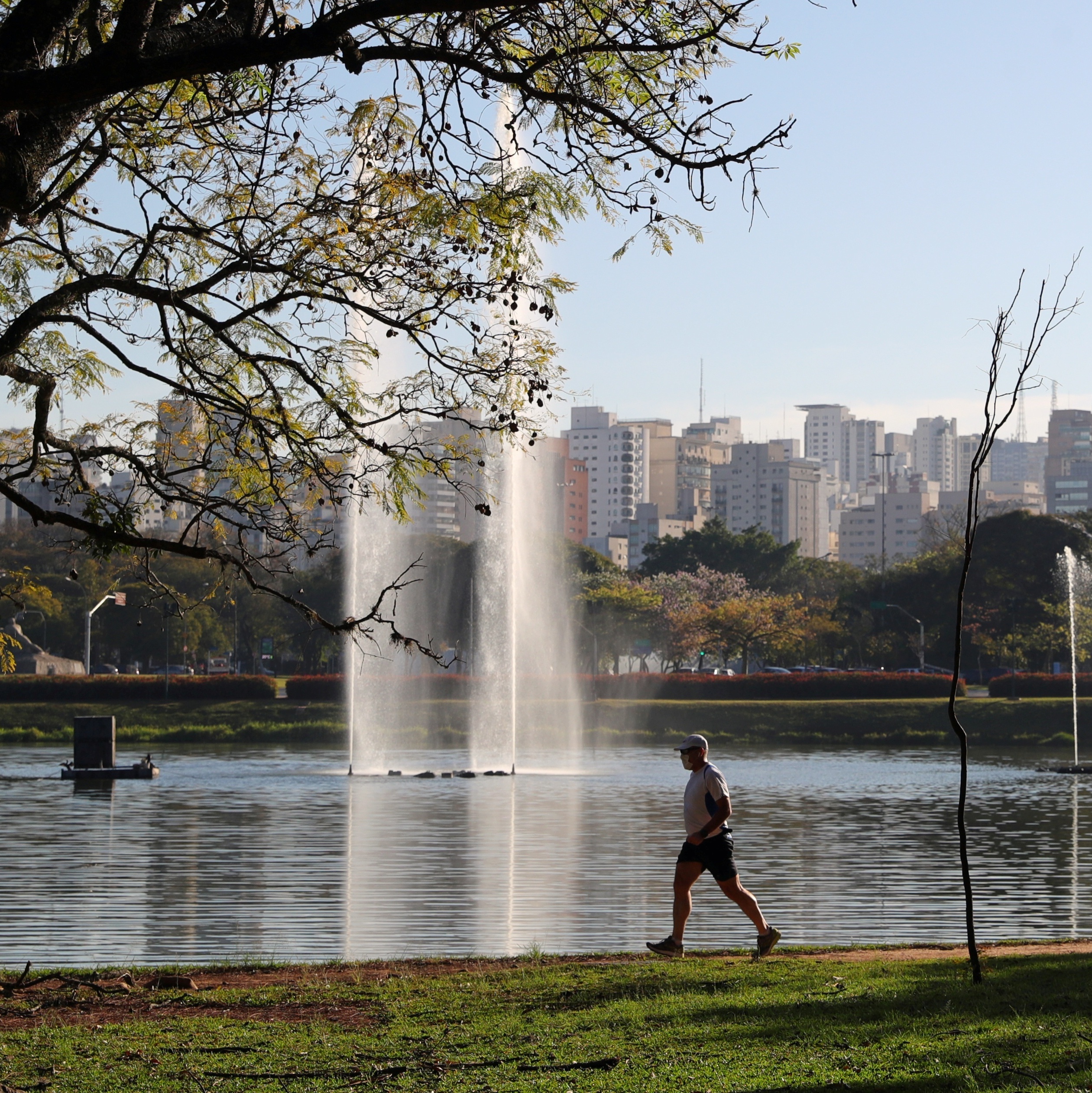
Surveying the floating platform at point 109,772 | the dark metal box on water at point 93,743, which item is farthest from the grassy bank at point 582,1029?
the dark metal box on water at point 93,743

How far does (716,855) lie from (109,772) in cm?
2792

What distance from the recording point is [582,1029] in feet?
29.2

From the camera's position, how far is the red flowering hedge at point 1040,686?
6412 centimetres

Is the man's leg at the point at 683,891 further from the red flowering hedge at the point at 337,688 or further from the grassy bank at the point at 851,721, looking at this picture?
the red flowering hedge at the point at 337,688

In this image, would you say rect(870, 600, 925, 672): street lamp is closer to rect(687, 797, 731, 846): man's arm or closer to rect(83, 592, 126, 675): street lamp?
rect(83, 592, 126, 675): street lamp

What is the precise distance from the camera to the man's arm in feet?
39.9

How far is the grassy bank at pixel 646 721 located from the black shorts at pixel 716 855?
44.6m

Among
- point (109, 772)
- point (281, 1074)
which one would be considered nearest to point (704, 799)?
point (281, 1074)

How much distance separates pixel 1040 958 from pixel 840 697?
54243mm

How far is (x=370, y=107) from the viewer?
1110 centimetres

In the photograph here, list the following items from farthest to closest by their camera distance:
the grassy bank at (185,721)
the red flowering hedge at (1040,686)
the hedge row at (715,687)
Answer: the hedge row at (715,687)
the red flowering hedge at (1040,686)
the grassy bank at (185,721)

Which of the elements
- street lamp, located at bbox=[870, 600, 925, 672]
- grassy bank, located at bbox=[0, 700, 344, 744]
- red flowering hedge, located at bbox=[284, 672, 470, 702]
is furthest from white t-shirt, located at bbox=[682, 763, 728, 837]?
street lamp, located at bbox=[870, 600, 925, 672]

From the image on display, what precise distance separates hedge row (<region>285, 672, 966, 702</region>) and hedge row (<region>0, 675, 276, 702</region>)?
1.79m

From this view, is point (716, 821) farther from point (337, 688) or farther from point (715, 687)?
point (715, 687)
